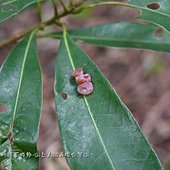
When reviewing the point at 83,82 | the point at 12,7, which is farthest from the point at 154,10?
the point at 12,7

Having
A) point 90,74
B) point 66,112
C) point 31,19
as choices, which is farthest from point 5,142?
point 31,19

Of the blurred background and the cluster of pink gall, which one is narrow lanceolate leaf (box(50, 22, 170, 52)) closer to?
the cluster of pink gall

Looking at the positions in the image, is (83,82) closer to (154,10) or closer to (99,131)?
(99,131)

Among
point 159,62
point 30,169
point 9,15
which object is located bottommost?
point 159,62

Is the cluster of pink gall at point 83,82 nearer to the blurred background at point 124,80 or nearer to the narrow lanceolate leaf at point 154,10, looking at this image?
the narrow lanceolate leaf at point 154,10

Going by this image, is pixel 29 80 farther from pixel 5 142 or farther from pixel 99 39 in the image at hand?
pixel 99 39
